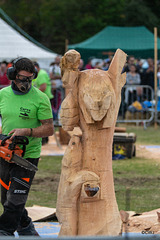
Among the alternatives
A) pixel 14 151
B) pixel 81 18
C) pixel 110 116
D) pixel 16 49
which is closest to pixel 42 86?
pixel 16 49

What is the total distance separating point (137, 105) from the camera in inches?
622

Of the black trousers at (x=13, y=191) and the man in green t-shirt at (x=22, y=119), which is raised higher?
the man in green t-shirt at (x=22, y=119)

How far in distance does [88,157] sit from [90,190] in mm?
267

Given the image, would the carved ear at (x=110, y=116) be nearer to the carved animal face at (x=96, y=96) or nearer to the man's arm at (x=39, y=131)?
the carved animal face at (x=96, y=96)

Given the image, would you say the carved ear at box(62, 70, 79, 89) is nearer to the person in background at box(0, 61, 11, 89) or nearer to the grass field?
the grass field

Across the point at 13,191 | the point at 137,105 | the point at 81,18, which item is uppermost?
the point at 81,18

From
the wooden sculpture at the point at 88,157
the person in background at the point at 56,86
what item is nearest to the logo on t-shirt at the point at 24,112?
the wooden sculpture at the point at 88,157

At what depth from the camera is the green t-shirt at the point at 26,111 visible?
4383 mm

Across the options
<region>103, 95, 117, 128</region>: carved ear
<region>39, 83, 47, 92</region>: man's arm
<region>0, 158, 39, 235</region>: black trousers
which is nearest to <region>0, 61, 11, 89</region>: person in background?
<region>39, 83, 47, 92</region>: man's arm

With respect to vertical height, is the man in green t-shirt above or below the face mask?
below

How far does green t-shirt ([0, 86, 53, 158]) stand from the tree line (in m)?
32.2

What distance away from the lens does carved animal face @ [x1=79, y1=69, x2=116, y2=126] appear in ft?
12.2

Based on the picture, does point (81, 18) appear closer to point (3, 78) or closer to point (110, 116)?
point (3, 78)

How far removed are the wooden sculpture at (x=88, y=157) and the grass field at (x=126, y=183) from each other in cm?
228
